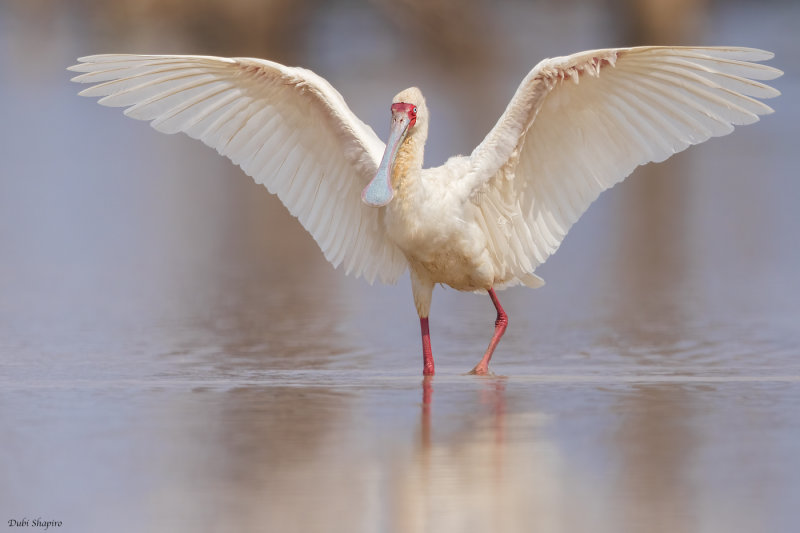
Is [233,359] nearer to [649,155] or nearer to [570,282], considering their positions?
[649,155]

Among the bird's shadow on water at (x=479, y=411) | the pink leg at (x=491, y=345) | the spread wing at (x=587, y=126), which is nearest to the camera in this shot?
the bird's shadow on water at (x=479, y=411)

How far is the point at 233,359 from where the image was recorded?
10219mm

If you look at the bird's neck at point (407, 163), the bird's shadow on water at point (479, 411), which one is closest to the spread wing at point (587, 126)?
the bird's neck at point (407, 163)

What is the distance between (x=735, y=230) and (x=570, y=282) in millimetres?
3689

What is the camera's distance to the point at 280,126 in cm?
1030

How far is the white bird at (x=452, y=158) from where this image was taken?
379 inches

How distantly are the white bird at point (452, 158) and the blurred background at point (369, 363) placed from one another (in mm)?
694

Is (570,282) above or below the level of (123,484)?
above

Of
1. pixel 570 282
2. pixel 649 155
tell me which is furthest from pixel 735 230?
pixel 649 155

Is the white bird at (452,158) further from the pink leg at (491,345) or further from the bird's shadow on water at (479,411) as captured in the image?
the bird's shadow on water at (479,411)
